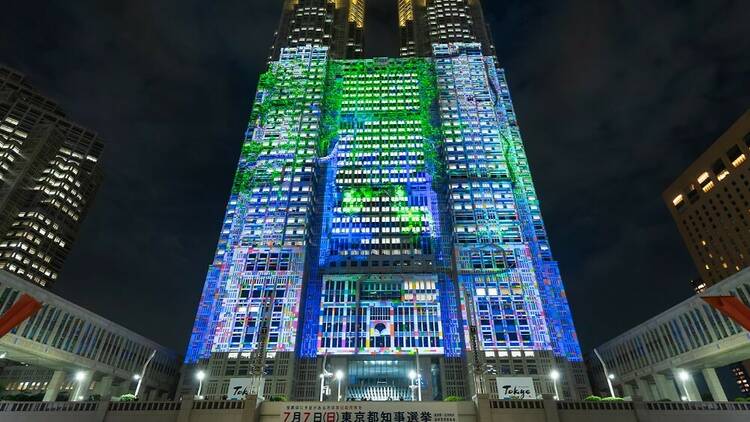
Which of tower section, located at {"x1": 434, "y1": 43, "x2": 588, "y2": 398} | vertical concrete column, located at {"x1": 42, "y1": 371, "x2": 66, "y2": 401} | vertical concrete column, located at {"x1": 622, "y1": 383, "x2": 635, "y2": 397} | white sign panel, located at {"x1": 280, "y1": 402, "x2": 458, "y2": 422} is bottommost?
white sign panel, located at {"x1": 280, "y1": 402, "x2": 458, "y2": 422}

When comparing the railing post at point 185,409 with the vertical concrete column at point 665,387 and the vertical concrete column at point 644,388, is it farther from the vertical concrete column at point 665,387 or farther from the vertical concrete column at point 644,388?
the vertical concrete column at point 644,388

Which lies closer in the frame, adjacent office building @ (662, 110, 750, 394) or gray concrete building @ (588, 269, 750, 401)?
gray concrete building @ (588, 269, 750, 401)

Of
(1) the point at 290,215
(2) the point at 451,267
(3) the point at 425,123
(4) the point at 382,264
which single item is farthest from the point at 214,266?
(3) the point at 425,123

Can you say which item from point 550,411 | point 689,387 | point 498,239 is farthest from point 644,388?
point 550,411

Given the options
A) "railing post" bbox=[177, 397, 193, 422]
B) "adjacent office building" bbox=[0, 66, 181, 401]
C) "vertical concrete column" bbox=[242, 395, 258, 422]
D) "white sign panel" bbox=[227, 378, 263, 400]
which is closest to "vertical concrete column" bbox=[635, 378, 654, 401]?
"white sign panel" bbox=[227, 378, 263, 400]

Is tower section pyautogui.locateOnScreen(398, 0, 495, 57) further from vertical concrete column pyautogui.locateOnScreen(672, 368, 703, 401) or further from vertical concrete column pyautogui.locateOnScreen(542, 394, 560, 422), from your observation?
vertical concrete column pyautogui.locateOnScreen(542, 394, 560, 422)

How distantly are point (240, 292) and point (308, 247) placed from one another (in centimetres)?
1897

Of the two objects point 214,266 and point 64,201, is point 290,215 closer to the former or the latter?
point 214,266

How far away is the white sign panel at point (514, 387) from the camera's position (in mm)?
70637

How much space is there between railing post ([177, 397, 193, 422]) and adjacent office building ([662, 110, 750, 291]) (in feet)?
390

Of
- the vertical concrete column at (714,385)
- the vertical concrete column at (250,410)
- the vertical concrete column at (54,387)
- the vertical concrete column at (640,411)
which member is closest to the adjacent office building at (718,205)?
the vertical concrete column at (714,385)

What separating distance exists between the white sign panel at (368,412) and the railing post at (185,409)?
26.0ft

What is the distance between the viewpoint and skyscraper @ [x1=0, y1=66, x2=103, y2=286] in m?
115

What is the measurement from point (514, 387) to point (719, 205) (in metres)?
78.5
